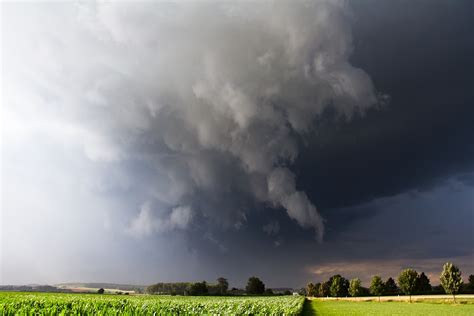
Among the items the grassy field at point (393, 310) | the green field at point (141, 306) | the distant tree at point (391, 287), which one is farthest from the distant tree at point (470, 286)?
the green field at point (141, 306)

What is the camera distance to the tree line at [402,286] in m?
94.4

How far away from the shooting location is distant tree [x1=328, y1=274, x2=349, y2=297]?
554 ft

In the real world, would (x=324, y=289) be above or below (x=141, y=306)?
below

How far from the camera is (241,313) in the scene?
14.9 m

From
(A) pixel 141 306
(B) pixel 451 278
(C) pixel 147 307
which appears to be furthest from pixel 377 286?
(C) pixel 147 307

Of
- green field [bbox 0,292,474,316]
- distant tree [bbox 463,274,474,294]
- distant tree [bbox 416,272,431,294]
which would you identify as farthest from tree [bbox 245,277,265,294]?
green field [bbox 0,292,474,316]

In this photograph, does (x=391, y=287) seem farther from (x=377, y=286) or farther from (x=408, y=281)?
(x=408, y=281)

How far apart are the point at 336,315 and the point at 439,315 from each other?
1462 cm

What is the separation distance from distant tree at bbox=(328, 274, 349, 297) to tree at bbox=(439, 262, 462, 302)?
7911 centimetres

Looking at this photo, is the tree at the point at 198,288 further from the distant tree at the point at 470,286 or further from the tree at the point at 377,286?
the distant tree at the point at 470,286

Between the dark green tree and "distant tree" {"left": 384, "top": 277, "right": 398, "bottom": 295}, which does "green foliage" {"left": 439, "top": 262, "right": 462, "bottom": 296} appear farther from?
the dark green tree

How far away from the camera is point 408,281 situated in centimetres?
11419

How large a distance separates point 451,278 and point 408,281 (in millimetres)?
21941

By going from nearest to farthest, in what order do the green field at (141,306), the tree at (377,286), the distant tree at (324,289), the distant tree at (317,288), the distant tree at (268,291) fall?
the green field at (141,306) < the tree at (377,286) < the distant tree at (268,291) < the distant tree at (324,289) < the distant tree at (317,288)
